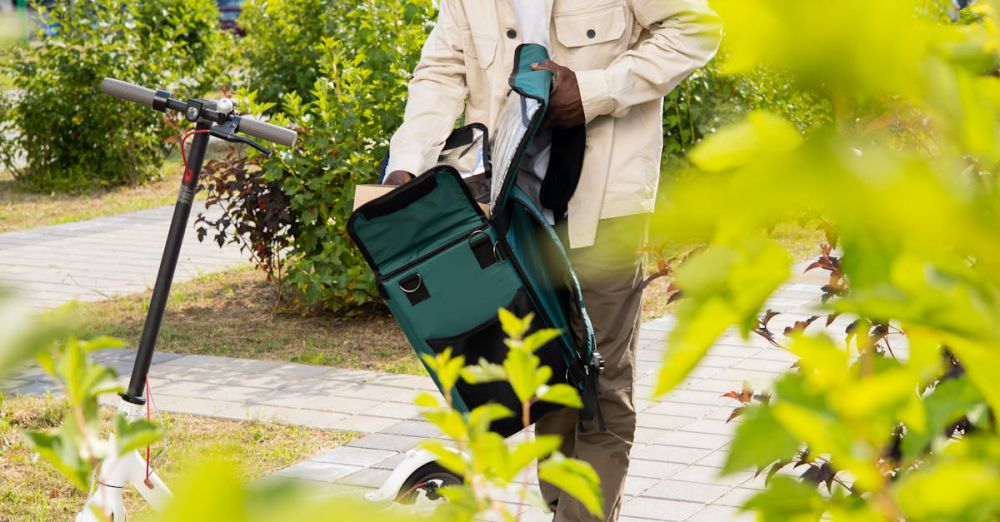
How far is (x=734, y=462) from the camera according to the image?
0.62 m

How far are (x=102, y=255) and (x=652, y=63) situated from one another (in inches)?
227

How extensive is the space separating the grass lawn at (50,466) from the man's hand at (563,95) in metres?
1.45

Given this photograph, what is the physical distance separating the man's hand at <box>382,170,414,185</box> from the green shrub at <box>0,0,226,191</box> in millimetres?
7295

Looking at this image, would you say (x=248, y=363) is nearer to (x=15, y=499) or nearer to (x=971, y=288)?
(x=15, y=499)

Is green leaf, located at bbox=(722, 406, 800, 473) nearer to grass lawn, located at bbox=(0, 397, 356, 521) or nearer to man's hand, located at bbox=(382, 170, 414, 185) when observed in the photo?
man's hand, located at bbox=(382, 170, 414, 185)

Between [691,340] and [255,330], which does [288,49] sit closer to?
[255,330]

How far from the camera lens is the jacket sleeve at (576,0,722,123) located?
9.51ft

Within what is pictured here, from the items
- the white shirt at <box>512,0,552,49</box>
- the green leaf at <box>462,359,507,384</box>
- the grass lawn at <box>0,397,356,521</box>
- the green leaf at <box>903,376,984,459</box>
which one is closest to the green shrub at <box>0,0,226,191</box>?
the grass lawn at <box>0,397,356,521</box>

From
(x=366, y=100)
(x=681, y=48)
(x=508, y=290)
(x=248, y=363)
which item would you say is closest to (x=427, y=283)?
(x=508, y=290)

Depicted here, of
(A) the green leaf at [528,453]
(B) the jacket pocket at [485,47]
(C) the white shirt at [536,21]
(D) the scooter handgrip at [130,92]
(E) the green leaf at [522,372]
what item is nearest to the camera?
(A) the green leaf at [528,453]

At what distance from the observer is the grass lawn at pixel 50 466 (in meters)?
3.84

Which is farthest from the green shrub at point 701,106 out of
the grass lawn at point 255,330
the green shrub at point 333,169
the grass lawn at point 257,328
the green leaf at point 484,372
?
the green leaf at point 484,372

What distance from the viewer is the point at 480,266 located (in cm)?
284

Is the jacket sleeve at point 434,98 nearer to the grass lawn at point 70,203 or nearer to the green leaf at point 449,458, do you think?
the green leaf at point 449,458
